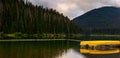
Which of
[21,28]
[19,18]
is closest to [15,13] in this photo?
[19,18]

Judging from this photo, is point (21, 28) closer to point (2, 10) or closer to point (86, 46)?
point (2, 10)

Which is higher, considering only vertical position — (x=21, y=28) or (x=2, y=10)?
(x=2, y=10)

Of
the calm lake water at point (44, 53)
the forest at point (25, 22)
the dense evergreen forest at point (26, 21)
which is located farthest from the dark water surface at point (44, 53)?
the dense evergreen forest at point (26, 21)

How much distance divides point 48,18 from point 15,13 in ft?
89.4

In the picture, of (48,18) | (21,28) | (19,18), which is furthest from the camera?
(48,18)

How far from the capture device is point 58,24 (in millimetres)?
166500

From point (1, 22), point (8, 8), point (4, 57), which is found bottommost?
point (4, 57)

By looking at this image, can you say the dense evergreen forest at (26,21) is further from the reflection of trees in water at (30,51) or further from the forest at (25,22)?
the reflection of trees in water at (30,51)

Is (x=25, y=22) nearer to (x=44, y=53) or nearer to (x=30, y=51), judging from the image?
(x=30, y=51)

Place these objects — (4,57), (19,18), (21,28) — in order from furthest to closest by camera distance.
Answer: (19,18)
(21,28)
(4,57)

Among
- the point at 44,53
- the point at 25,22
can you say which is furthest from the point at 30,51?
the point at 25,22

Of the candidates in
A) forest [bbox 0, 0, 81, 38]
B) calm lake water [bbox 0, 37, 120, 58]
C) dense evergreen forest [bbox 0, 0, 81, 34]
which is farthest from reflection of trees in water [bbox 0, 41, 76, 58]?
dense evergreen forest [bbox 0, 0, 81, 34]

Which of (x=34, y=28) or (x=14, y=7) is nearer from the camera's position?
(x=34, y=28)

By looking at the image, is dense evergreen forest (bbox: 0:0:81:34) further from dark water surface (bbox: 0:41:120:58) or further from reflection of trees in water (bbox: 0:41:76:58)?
dark water surface (bbox: 0:41:120:58)
